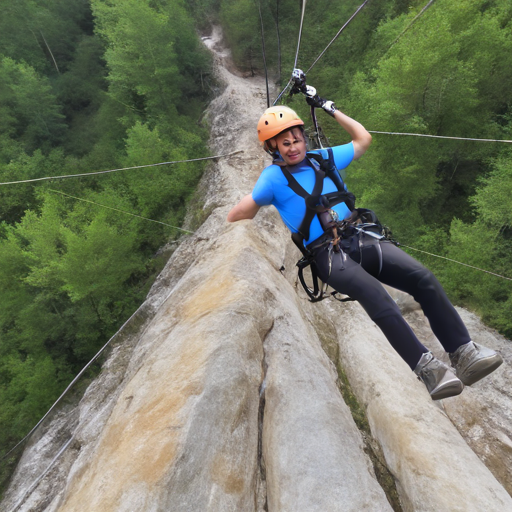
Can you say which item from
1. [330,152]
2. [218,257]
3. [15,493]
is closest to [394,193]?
[218,257]

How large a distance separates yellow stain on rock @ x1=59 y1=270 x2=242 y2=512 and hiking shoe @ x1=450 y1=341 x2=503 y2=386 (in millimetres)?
2801

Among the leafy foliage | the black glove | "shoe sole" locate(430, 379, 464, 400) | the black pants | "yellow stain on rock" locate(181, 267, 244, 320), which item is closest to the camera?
"shoe sole" locate(430, 379, 464, 400)

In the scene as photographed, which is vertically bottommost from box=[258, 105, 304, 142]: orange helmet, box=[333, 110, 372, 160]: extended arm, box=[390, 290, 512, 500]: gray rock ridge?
box=[390, 290, 512, 500]: gray rock ridge

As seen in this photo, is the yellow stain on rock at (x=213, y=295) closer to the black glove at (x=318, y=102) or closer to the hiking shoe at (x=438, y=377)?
the hiking shoe at (x=438, y=377)

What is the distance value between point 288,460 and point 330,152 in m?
3.72

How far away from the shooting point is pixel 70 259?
1316 cm

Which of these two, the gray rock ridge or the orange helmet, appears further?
the gray rock ridge

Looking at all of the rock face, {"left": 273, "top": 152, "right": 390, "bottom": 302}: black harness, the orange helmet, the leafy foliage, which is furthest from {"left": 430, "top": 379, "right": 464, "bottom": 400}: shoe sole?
the leafy foliage

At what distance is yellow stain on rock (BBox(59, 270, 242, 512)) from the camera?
3336 millimetres

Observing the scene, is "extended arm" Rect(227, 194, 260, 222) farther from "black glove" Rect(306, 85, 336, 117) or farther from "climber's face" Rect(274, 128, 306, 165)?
"black glove" Rect(306, 85, 336, 117)

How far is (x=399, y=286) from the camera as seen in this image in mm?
3441

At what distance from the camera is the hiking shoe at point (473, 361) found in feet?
9.75

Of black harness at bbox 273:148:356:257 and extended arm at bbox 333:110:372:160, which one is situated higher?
extended arm at bbox 333:110:372:160

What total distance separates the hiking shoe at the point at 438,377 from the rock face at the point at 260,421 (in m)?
1.37
